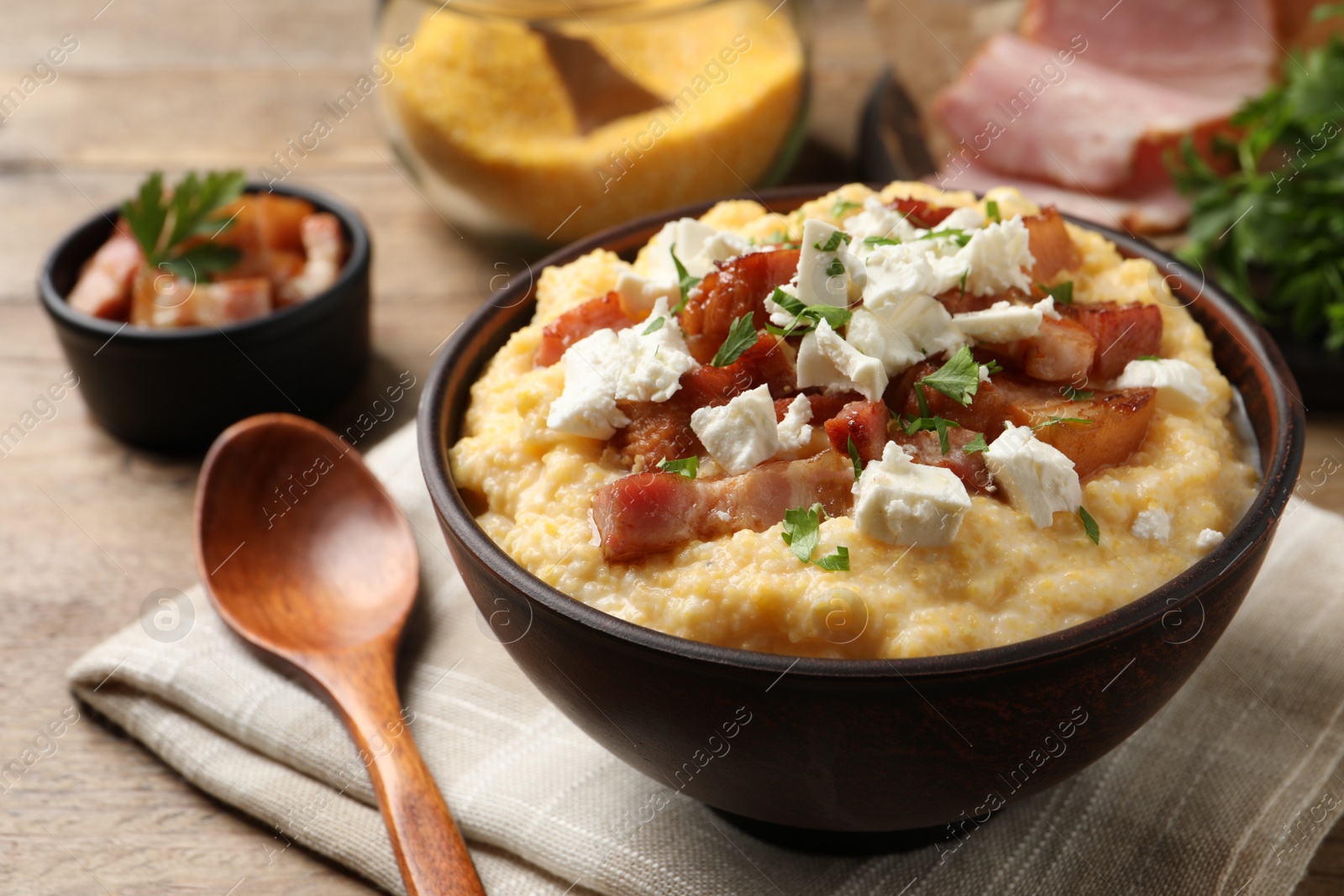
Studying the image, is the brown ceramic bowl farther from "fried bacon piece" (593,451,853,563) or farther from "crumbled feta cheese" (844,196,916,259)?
"crumbled feta cheese" (844,196,916,259)

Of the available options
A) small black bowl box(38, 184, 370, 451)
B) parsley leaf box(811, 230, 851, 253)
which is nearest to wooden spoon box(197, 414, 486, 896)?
small black bowl box(38, 184, 370, 451)

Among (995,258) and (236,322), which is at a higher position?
(995,258)

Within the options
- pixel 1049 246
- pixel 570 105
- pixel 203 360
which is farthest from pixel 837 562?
pixel 570 105

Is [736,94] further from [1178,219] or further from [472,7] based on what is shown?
[1178,219]

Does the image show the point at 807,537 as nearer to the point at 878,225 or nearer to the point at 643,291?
the point at 643,291

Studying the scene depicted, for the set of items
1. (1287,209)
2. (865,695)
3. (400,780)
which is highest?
(865,695)

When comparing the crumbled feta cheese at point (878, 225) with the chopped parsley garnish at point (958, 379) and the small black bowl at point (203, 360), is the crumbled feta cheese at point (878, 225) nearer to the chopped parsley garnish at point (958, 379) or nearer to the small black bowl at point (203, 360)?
the chopped parsley garnish at point (958, 379)
